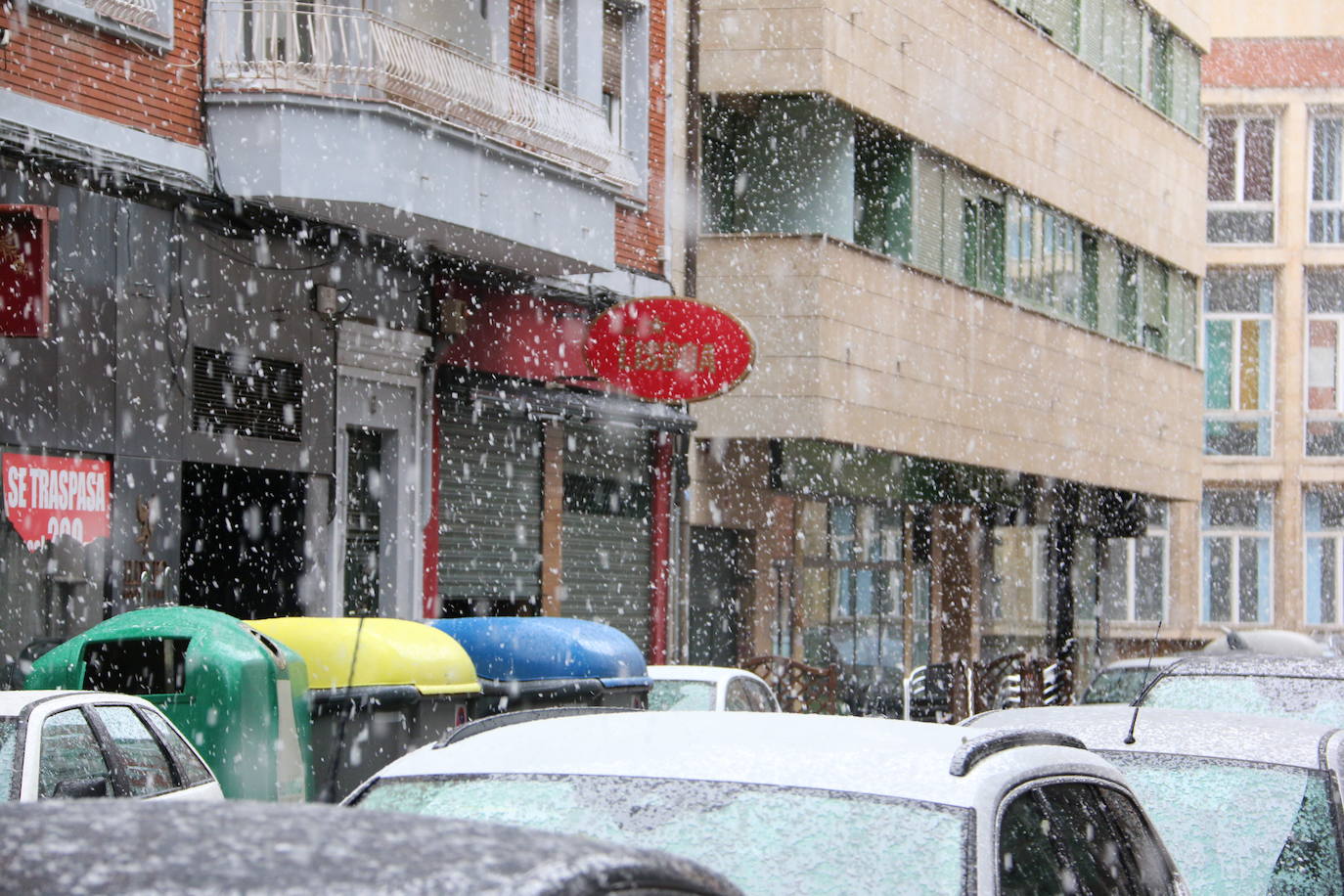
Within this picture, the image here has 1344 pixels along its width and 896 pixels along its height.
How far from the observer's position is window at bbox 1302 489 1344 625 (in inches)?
1578

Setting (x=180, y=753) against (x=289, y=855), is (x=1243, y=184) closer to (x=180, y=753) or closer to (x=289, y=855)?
(x=180, y=753)

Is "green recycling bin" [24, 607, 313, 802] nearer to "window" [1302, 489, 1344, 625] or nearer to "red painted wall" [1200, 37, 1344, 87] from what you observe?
"window" [1302, 489, 1344, 625]

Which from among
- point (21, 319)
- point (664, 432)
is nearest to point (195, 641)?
point (21, 319)

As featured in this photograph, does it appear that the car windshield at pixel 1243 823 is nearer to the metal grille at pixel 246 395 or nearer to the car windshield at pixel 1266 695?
the car windshield at pixel 1266 695

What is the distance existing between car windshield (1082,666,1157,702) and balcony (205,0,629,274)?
599cm

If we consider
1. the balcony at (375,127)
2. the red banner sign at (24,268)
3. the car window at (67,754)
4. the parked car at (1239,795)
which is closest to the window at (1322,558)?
the balcony at (375,127)

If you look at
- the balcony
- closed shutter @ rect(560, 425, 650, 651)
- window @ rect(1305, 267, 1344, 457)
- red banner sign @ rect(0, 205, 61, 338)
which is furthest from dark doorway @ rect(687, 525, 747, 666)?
window @ rect(1305, 267, 1344, 457)

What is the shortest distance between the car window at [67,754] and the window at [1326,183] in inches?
1421

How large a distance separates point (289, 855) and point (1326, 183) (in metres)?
41.0

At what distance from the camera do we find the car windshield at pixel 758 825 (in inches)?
148

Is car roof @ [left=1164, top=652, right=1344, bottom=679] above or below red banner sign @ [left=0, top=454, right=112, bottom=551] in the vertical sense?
below

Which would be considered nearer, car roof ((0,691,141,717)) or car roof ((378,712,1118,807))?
car roof ((378,712,1118,807))

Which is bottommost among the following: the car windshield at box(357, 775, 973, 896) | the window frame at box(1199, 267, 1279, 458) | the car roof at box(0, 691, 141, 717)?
the car roof at box(0, 691, 141, 717)

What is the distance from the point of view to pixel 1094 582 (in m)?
31.6
